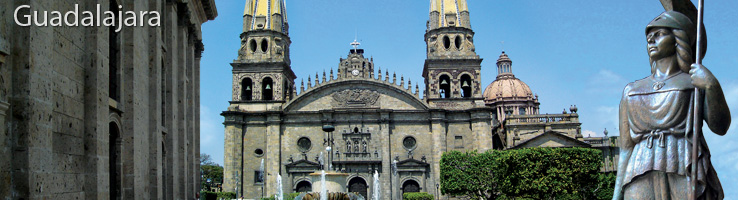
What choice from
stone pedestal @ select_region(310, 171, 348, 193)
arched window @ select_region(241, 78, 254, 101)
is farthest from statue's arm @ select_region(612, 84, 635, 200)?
arched window @ select_region(241, 78, 254, 101)

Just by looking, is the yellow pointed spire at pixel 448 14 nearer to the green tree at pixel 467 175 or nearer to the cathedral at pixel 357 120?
the cathedral at pixel 357 120

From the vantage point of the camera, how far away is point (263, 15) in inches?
2190

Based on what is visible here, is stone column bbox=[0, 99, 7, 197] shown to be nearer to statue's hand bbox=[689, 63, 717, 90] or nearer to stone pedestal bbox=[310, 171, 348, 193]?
statue's hand bbox=[689, 63, 717, 90]

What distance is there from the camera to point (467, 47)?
5488 cm

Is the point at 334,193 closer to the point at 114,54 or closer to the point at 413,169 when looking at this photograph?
the point at 114,54

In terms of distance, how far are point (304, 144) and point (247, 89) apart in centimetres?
695

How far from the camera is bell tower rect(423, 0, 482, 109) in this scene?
178ft

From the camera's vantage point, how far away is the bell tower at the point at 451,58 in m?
54.4

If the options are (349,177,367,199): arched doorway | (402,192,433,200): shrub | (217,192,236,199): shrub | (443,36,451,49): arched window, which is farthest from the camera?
(443,36,451,49): arched window

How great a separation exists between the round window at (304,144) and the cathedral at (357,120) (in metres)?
0.09

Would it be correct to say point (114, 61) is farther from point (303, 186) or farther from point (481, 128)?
point (481, 128)

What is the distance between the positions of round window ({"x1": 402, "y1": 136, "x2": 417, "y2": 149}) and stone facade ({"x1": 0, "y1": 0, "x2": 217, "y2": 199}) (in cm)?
3230

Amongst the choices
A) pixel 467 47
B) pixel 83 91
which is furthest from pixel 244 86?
pixel 83 91

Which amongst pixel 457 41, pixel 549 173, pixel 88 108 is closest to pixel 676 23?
pixel 88 108
